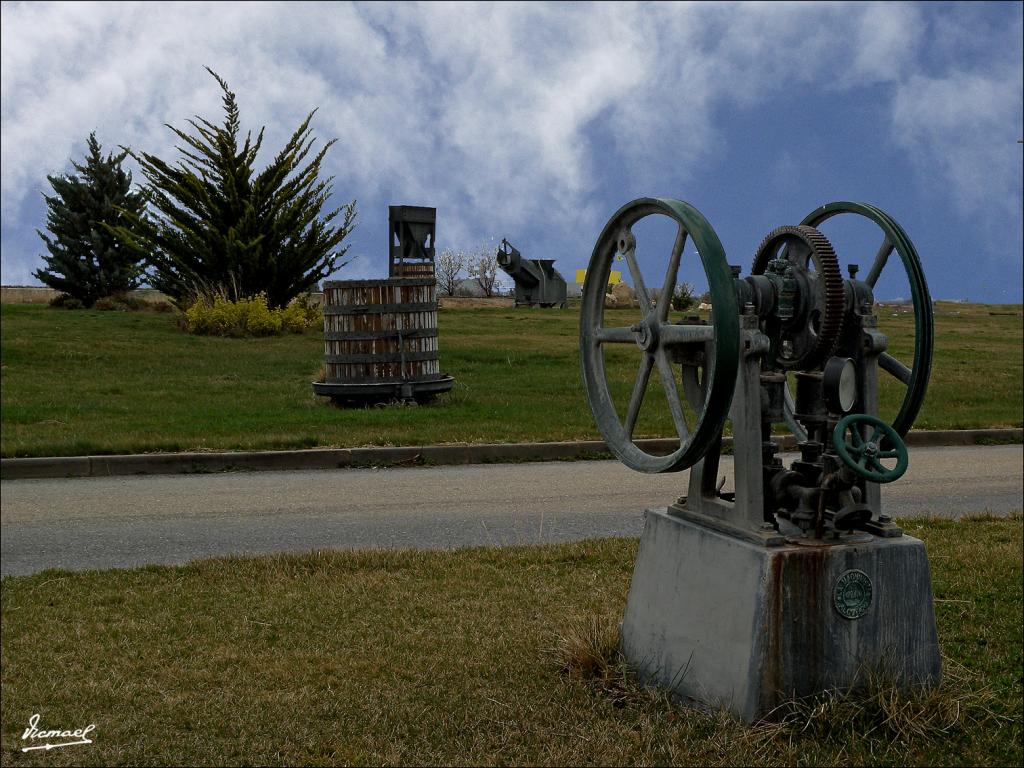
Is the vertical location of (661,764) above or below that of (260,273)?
below

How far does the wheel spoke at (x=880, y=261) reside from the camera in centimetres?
418

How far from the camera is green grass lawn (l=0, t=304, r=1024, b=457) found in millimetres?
11016

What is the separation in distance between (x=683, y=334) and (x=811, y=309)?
0.47m

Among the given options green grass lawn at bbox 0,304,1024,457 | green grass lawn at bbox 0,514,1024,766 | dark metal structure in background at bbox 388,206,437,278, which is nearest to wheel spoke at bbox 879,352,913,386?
green grass lawn at bbox 0,514,1024,766

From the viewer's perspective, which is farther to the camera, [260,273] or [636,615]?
[260,273]

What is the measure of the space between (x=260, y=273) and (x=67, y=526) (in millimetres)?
23696

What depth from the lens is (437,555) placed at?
631 centimetres

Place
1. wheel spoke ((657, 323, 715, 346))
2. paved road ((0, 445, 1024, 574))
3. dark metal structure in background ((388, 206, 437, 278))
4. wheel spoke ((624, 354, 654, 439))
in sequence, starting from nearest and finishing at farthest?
wheel spoke ((657, 323, 715, 346)) < wheel spoke ((624, 354, 654, 439)) < paved road ((0, 445, 1024, 574)) < dark metal structure in background ((388, 206, 437, 278))

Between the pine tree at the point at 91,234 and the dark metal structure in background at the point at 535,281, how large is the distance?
47.8ft

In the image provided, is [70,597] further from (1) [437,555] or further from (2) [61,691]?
(1) [437,555]

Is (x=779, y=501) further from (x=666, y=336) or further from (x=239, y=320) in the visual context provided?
(x=239, y=320)

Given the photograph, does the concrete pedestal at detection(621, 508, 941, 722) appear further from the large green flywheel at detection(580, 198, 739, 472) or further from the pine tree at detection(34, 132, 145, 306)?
the pine tree at detection(34, 132, 145, 306)

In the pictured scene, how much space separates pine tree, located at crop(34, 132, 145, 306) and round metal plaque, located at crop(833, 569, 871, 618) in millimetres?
40700

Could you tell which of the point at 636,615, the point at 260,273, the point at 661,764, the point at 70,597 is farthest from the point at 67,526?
the point at 260,273
